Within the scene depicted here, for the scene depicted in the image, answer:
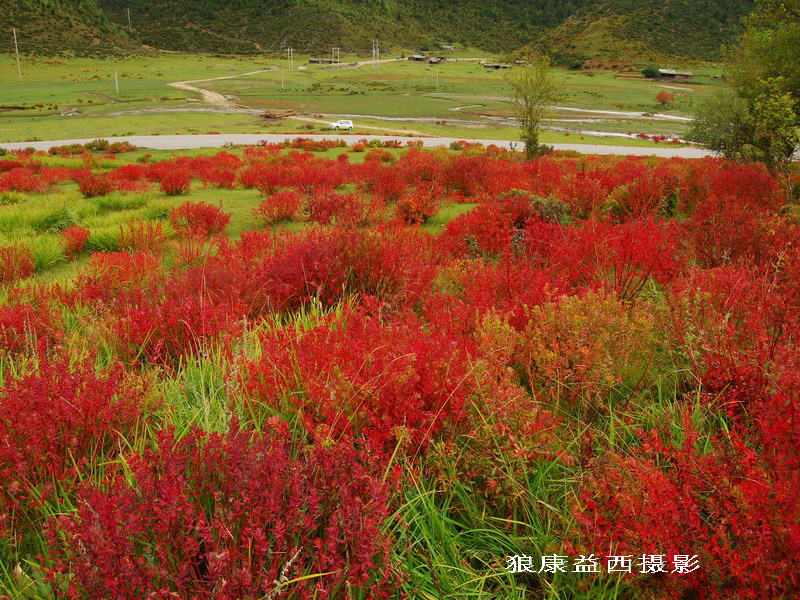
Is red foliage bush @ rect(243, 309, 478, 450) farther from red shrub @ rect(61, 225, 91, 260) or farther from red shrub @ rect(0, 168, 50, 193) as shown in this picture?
red shrub @ rect(0, 168, 50, 193)

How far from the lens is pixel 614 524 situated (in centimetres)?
233

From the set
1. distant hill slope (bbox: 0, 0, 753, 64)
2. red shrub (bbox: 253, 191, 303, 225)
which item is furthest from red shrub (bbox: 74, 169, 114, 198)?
distant hill slope (bbox: 0, 0, 753, 64)

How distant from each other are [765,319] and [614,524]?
209 cm

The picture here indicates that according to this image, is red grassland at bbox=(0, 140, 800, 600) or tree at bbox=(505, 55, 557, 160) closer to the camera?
red grassland at bbox=(0, 140, 800, 600)

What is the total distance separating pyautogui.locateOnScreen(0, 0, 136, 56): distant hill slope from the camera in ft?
330

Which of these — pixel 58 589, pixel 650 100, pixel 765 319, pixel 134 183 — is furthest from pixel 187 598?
pixel 650 100

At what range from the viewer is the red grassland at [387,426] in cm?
196

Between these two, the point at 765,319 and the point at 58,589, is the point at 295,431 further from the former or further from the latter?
the point at 765,319

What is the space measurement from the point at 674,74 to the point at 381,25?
338ft

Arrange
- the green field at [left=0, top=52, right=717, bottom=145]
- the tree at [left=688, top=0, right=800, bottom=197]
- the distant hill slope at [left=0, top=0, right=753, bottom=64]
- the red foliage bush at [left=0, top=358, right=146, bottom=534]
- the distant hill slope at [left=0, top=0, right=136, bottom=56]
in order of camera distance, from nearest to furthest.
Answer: the red foliage bush at [left=0, top=358, right=146, bottom=534], the tree at [left=688, top=0, right=800, bottom=197], the green field at [left=0, top=52, right=717, bottom=145], the distant hill slope at [left=0, top=0, right=136, bottom=56], the distant hill slope at [left=0, top=0, right=753, bottom=64]

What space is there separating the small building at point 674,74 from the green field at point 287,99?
217 centimetres

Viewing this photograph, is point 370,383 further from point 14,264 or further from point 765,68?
point 765,68

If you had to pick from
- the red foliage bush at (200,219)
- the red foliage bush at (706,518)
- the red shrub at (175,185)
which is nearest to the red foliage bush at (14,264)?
the red foliage bush at (200,219)

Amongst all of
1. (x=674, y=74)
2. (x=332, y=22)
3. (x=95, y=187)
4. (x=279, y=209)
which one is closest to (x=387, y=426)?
(x=279, y=209)
